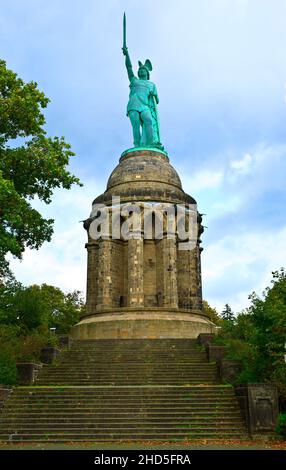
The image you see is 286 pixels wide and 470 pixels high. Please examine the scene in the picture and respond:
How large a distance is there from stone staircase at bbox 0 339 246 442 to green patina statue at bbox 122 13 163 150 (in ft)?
58.0

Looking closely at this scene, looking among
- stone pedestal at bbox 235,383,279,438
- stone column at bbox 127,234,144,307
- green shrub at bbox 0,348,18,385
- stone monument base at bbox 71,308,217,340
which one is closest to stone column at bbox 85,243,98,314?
stone column at bbox 127,234,144,307

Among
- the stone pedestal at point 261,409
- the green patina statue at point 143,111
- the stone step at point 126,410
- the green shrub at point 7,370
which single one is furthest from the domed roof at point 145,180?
the stone pedestal at point 261,409

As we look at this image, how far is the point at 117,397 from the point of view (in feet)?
49.2

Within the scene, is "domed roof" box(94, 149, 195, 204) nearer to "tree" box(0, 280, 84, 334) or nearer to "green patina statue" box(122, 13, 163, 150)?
"green patina statue" box(122, 13, 163, 150)

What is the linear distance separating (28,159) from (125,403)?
839cm

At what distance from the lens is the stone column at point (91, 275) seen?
97.9 ft

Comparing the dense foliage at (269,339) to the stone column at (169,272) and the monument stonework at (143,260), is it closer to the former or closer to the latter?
the monument stonework at (143,260)

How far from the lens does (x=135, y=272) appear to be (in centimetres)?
2773

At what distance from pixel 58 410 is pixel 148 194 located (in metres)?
17.3

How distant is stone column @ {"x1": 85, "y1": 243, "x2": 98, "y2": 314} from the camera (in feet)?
97.9

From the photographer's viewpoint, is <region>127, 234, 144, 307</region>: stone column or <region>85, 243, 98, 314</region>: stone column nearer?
<region>127, 234, 144, 307</region>: stone column

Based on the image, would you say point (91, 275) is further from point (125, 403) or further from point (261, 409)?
point (261, 409)

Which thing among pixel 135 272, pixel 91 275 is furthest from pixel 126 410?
pixel 91 275
